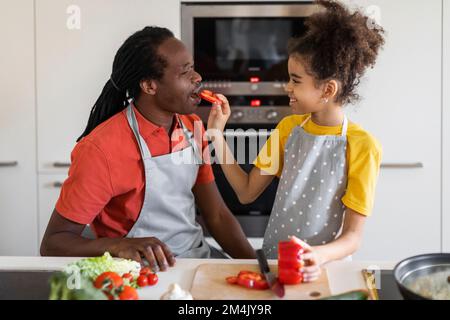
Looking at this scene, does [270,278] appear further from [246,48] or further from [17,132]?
[17,132]

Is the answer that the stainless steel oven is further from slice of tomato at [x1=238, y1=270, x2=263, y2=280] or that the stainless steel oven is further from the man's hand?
slice of tomato at [x1=238, y1=270, x2=263, y2=280]

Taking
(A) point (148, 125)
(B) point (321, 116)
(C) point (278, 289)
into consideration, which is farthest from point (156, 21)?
(C) point (278, 289)

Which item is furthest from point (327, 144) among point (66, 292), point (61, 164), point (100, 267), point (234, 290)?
point (61, 164)

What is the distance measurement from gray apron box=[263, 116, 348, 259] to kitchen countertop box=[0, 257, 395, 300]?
17 cm

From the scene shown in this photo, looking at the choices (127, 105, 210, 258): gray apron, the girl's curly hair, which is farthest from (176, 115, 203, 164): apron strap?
the girl's curly hair

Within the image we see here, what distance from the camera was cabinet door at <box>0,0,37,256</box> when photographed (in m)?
2.60

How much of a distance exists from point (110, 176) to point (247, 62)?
4.09 ft

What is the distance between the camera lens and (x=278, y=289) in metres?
1.13

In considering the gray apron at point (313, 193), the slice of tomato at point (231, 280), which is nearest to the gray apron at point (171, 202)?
the gray apron at point (313, 193)

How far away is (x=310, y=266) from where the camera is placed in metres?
1.19

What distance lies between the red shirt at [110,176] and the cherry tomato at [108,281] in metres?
0.40

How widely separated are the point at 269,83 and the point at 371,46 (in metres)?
1.12
